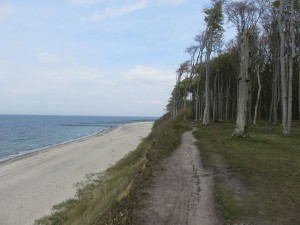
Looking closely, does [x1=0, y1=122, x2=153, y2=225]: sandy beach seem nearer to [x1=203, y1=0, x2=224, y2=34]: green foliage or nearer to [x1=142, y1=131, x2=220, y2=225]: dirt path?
[x1=142, y1=131, x2=220, y2=225]: dirt path

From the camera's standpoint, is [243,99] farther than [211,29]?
No

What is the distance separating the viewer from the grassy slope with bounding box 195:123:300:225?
26.9 feet

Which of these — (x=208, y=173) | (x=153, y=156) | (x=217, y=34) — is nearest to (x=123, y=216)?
(x=208, y=173)

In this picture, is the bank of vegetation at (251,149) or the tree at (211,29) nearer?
the bank of vegetation at (251,149)

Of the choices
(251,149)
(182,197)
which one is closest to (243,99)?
(251,149)

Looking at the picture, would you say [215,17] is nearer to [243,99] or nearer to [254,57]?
[254,57]

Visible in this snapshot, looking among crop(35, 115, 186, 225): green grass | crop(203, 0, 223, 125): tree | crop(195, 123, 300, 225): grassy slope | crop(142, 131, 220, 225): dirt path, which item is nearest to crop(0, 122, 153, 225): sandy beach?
crop(35, 115, 186, 225): green grass

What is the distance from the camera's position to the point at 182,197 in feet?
31.3

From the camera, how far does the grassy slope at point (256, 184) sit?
8.20 meters

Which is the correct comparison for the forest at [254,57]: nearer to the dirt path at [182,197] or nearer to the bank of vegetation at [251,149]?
the bank of vegetation at [251,149]

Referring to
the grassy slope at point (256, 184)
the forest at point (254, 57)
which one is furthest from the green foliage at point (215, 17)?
the grassy slope at point (256, 184)

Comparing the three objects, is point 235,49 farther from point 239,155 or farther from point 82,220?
point 82,220

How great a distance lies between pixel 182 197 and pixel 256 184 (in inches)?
107

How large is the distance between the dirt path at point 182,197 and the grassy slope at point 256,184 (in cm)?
32
